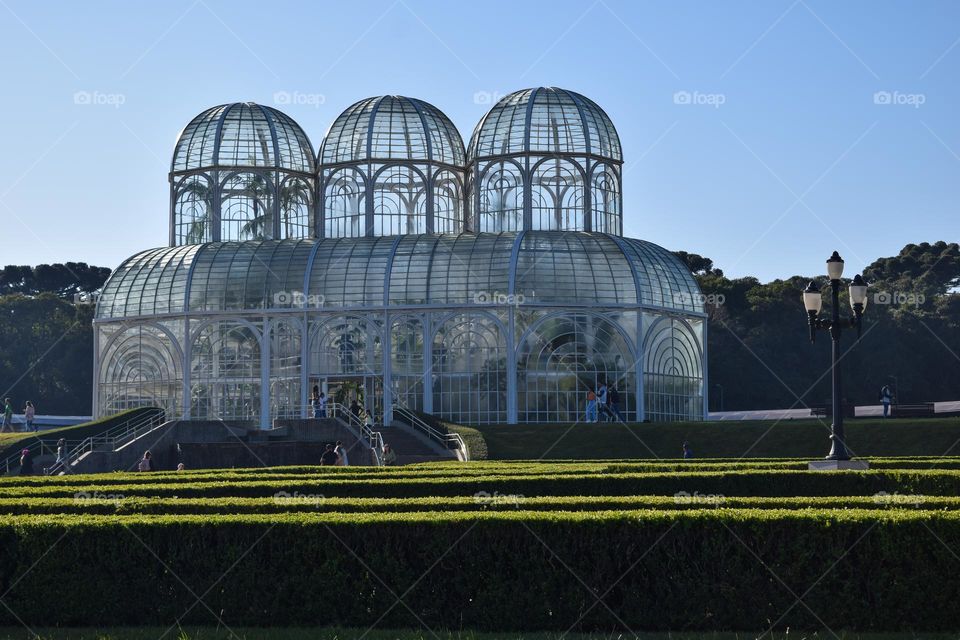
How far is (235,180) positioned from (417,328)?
1316 centimetres

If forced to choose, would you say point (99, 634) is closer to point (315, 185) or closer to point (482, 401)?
point (482, 401)

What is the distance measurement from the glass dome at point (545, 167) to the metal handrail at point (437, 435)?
11.6 metres

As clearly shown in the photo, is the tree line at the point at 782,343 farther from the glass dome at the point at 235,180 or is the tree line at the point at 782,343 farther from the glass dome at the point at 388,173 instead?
the glass dome at the point at 235,180

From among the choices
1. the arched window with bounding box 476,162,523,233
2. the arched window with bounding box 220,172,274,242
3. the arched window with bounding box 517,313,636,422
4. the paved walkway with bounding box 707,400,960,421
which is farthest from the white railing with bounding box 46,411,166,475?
the paved walkway with bounding box 707,400,960,421

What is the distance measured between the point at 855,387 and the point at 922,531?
65853 mm

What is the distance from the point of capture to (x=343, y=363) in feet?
177

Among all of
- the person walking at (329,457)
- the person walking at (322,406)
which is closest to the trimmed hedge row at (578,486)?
the person walking at (329,457)

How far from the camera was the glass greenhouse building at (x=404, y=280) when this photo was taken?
172 ft

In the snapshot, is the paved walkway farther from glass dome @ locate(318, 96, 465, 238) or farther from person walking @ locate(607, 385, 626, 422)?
glass dome @ locate(318, 96, 465, 238)

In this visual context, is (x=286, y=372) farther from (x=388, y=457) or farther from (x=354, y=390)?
(x=388, y=457)

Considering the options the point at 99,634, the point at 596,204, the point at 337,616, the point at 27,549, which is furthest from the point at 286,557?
the point at 596,204

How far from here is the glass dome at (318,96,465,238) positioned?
59.6 meters

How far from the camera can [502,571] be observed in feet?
47.6

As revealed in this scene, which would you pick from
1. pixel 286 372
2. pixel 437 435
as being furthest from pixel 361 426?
pixel 286 372
